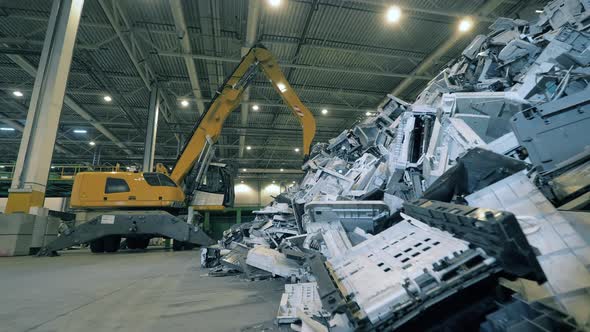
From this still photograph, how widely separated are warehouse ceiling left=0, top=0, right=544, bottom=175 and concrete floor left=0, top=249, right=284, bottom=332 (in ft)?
19.6

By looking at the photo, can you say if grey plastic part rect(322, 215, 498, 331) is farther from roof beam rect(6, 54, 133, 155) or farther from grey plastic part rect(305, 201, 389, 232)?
roof beam rect(6, 54, 133, 155)

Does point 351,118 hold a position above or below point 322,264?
above

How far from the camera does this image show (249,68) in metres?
7.32

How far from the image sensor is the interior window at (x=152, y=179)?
22.8 ft

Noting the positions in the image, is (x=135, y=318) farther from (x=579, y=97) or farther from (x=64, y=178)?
(x=64, y=178)

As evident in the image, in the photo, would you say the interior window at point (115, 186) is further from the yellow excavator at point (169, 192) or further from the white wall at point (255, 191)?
the white wall at point (255, 191)

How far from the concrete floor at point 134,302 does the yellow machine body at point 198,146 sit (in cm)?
372

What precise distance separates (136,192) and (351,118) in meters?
9.80

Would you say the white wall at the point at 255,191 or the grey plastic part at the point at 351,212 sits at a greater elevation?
the white wall at the point at 255,191

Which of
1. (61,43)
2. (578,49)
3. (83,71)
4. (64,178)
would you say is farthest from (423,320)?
(64,178)

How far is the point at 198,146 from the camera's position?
750 centimetres

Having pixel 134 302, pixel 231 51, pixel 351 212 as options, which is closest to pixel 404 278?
pixel 351 212

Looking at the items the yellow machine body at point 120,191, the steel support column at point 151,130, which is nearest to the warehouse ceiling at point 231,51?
the steel support column at point 151,130

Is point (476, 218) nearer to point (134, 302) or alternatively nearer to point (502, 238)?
point (502, 238)
